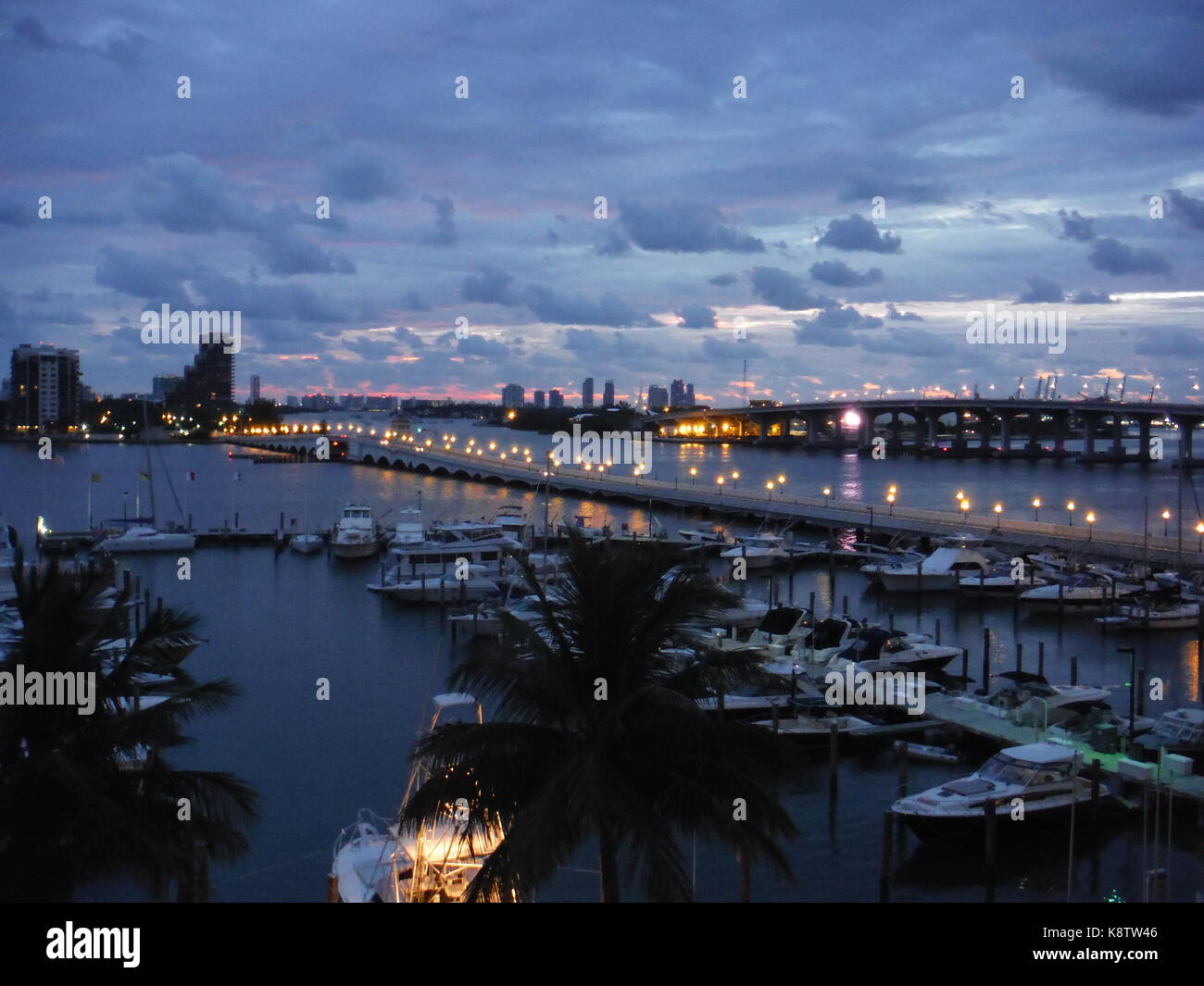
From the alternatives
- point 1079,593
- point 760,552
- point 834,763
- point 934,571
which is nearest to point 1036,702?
point 834,763

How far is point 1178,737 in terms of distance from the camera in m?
14.8

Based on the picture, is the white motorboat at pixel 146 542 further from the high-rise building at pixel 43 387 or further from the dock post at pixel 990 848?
the high-rise building at pixel 43 387

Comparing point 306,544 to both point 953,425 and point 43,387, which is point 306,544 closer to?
point 953,425

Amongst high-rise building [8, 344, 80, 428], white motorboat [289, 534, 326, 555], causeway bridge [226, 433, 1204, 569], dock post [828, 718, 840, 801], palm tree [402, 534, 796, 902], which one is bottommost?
dock post [828, 718, 840, 801]

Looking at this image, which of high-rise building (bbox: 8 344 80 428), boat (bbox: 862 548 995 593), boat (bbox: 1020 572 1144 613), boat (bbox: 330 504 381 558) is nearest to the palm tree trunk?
boat (bbox: 1020 572 1144 613)

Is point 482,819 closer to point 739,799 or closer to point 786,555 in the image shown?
point 739,799

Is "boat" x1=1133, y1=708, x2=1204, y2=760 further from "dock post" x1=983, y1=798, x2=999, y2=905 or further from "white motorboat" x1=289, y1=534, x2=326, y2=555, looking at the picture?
"white motorboat" x1=289, y1=534, x2=326, y2=555

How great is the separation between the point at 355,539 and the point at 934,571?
1799cm

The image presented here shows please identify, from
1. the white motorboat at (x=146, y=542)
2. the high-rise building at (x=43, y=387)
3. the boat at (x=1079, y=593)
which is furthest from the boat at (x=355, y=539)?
the high-rise building at (x=43, y=387)

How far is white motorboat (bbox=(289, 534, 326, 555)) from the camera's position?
36.0m

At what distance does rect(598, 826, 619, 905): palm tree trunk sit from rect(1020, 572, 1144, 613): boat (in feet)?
77.9

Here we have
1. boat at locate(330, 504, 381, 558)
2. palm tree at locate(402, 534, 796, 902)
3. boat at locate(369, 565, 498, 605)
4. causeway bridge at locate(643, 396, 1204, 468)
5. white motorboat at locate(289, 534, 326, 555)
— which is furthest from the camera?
causeway bridge at locate(643, 396, 1204, 468)

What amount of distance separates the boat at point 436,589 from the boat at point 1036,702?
45.5 ft

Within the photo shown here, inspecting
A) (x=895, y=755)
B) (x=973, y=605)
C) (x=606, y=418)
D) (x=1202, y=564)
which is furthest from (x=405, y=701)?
(x=606, y=418)
